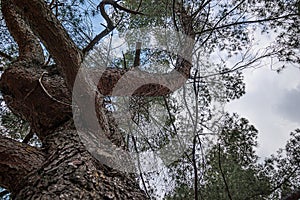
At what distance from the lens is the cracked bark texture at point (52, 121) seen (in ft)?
2.93

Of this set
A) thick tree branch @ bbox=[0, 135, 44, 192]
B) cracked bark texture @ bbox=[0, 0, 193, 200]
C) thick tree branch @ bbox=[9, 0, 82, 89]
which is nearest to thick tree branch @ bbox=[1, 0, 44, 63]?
cracked bark texture @ bbox=[0, 0, 193, 200]

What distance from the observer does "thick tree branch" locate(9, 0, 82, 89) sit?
1.18 meters

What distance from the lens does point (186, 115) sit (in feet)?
6.86

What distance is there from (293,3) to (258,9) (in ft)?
0.69

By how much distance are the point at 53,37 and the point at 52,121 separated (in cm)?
33

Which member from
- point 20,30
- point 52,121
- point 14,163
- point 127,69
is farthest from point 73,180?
point 20,30

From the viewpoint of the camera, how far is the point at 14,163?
977 millimetres

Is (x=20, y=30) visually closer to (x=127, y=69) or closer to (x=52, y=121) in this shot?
(x=127, y=69)

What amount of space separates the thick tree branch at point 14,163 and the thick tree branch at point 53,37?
0.29 m

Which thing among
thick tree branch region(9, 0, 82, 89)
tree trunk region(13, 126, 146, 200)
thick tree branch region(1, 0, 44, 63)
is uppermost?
thick tree branch region(1, 0, 44, 63)

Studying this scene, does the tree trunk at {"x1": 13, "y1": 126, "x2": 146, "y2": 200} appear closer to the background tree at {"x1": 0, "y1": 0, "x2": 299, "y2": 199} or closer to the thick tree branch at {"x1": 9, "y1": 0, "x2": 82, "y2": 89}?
the background tree at {"x1": 0, "y1": 0, "x2": 299, "y2": 199}

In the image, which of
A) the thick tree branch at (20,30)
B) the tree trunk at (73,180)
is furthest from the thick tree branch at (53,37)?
the thick tree branch at (20,30)

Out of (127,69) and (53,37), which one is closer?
(53,37)

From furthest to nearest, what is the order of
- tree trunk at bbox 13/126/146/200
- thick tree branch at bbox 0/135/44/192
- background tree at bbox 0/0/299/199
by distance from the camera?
background tree at bbox 0/0/299/199
thick tree branch at bbox 0/135/44/192
tree trunk at bbox 13/126/146/200
